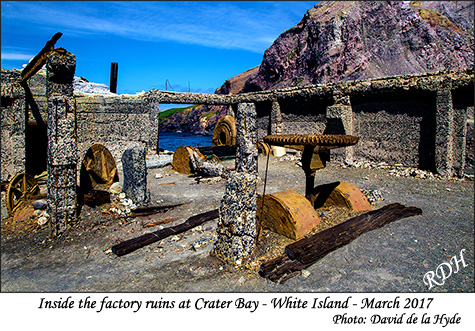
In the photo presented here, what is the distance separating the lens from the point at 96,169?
7.38m

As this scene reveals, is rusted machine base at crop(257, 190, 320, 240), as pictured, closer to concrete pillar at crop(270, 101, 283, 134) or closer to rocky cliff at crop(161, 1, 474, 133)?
concrete pillar at crop(270, 101, 283, 134)

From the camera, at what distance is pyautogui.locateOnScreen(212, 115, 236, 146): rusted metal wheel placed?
14.7 metres

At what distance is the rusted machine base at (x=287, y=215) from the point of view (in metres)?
4.34

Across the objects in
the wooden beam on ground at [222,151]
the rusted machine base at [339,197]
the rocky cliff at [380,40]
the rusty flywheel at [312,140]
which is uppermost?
the rocky cliff at [380,40]

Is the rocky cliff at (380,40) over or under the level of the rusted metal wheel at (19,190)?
over

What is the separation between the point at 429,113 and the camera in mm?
8633

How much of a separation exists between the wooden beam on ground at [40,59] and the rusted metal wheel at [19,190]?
8.64ft

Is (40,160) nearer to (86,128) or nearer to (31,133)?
(31,133)

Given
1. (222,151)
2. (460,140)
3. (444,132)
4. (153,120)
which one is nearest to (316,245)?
(444,132)

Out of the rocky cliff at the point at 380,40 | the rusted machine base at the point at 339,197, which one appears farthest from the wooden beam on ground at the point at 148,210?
the rocky cliff at the point at 380,40

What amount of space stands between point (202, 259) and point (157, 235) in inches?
46.4

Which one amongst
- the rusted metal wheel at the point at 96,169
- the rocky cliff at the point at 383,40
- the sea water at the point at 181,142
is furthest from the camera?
the sea water at the point at 181,142

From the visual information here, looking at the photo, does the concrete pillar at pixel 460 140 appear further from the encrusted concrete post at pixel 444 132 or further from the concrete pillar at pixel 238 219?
the concrete pillar at pixel 238 219

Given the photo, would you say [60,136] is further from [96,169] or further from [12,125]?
[12,125]
